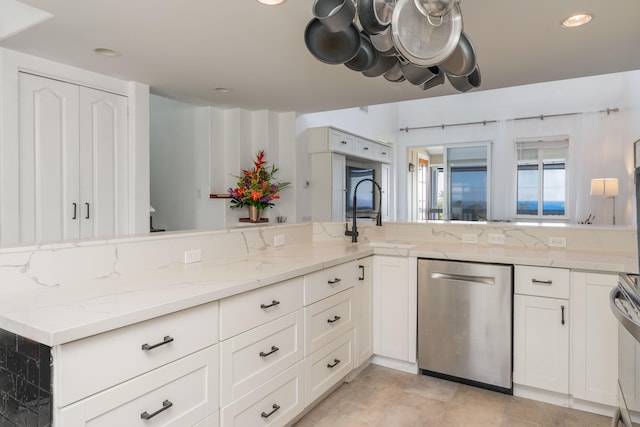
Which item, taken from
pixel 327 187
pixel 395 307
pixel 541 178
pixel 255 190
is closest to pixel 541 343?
pixel 395 307

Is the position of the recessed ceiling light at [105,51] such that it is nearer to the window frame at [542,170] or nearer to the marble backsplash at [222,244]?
the marble backsplash at [222,244]

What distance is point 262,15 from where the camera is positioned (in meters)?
2.15

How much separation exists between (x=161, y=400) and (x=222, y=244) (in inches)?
43.4

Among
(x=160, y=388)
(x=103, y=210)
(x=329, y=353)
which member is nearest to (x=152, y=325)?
(x=160, y=388)

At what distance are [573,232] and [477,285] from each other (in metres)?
0.85

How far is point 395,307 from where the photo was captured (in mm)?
2684

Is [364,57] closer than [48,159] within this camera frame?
Yes

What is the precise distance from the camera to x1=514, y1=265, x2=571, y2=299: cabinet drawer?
220cm

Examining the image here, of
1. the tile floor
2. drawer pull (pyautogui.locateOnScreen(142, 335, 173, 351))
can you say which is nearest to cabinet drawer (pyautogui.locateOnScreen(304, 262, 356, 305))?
→ the tile floor

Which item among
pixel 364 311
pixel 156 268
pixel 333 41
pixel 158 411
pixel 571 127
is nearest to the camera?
pixel 158 411

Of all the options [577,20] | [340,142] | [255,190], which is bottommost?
[255,190]

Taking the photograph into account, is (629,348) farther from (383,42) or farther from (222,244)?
(222,244)

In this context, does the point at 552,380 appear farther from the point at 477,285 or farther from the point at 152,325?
the point at 152,325

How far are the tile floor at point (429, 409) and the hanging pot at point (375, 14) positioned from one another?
192cm
